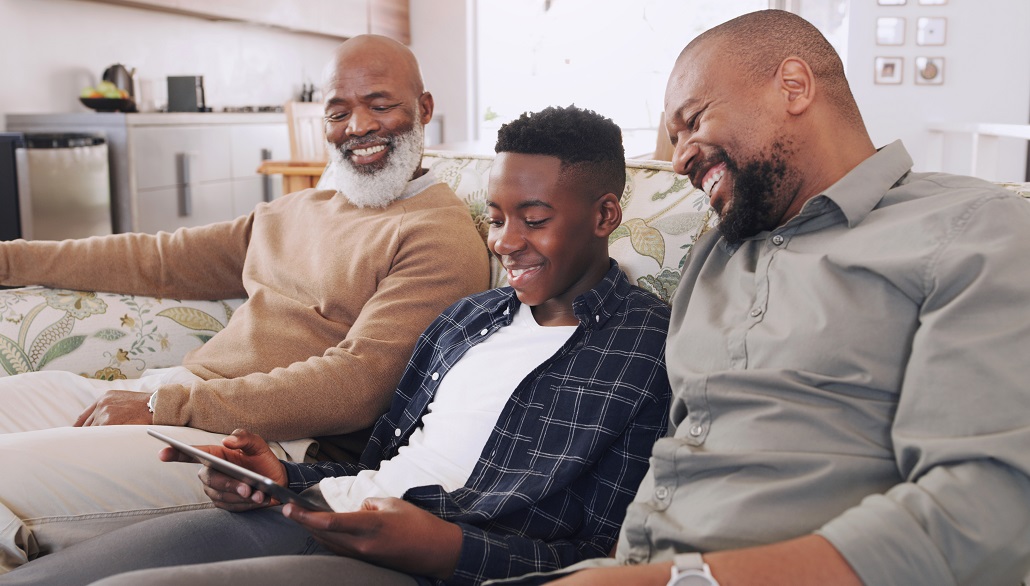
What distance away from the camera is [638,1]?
639 cm

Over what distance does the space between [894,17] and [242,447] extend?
5326 millimetres

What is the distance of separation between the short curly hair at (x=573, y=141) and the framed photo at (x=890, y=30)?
474 cm

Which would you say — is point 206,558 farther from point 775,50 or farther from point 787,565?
point 775,50

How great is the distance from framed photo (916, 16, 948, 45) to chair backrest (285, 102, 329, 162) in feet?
12.3

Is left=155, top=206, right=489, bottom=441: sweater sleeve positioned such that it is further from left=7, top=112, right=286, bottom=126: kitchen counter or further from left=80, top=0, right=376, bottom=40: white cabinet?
left=80, top=0, right=376, bottom=40: white cabinet

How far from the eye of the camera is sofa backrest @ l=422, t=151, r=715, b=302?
144 centimetres

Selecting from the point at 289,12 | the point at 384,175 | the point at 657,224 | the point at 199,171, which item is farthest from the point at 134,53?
the point at 657,224

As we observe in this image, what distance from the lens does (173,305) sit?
1.85 m

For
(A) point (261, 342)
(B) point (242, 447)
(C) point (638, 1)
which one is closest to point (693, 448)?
(B) point (242, 447)

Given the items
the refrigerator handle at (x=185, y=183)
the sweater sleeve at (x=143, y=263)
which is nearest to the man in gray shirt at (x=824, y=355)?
the sweater sleeve at (x=143, y=263)

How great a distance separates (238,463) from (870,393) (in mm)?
818

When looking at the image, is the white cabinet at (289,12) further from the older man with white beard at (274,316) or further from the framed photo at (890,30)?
the framed photo at (890,30)

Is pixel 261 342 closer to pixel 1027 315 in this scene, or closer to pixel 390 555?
pixel 390 555

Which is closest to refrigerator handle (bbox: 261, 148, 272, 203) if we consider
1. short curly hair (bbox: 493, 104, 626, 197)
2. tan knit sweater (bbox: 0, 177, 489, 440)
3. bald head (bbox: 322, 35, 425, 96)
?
tan knit sweater (bbox: 0, 177, 489, 440)
